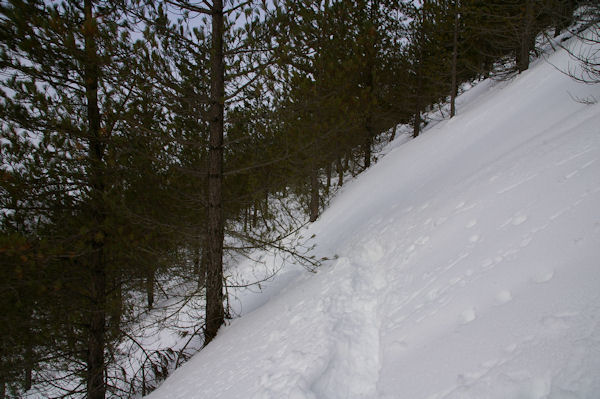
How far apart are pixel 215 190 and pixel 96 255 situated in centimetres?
224

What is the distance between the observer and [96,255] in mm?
4473

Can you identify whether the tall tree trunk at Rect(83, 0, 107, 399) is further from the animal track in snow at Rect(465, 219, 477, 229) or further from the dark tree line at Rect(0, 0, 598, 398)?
the animal track in snow at Rect(465, 219, 477, 229)

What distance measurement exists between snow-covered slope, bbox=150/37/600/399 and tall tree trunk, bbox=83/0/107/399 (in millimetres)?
1812

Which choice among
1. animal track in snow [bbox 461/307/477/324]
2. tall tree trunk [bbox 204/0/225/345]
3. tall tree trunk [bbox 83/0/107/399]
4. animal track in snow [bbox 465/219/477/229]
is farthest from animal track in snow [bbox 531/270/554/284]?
tall tree trunk [bbox 83/0/107/399]

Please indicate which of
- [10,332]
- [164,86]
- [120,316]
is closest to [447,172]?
[164,86]

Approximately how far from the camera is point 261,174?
19.0 ft

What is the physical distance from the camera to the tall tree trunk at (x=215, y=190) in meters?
4.10

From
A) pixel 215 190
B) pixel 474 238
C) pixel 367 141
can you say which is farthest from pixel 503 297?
pixel 367 141

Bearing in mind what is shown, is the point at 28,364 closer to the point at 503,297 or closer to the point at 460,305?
the point at 460,305

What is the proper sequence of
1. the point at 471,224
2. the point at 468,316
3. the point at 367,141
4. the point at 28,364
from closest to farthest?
the point at 468,316
the point at 471,224
the point at 28,364
the point at 367,141

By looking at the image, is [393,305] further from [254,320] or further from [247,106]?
[247,106]

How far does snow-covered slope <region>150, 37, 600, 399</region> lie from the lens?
4.97 ft

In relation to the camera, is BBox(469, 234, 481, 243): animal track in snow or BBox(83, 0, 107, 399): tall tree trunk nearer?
BBox(469, 234, 481, 243): animal track in snow

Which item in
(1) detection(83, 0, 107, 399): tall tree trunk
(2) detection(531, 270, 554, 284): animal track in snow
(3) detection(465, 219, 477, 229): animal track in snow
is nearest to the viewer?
(2) detection(531, 270, 554, 284): animal track in snow
